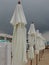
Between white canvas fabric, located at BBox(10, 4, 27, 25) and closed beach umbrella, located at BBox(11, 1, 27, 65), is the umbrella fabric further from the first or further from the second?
white canvas fabric, located at BBox(10, 4, 27, 25)

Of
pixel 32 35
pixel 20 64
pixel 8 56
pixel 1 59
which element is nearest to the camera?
pixel 1 59

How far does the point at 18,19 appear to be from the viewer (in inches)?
167

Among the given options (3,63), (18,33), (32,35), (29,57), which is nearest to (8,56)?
(3,63)

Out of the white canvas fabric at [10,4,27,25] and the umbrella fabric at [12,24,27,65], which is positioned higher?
the white canvas fabric at [10,4,27,25]

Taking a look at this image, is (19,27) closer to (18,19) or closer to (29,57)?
(18,19)

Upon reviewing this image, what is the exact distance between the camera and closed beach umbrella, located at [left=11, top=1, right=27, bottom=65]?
4.27 m

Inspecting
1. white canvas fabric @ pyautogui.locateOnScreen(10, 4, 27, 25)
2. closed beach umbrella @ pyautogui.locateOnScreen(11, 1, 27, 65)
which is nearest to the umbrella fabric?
closed beach umbrella @ pyautogui.locateOnScreen(11, 1, 27, 65)

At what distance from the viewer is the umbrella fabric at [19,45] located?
4.36 meters

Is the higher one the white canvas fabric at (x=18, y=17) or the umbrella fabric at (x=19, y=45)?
the white canvas fabric at (x=18, y=17)

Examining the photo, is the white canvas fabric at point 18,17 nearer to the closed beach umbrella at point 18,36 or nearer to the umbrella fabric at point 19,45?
the closed beach umbrella at point 18,36

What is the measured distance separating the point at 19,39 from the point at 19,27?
1.08 ft

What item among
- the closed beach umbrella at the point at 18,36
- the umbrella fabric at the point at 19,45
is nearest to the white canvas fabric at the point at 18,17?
the closed beach umbrella at the point at 18,36

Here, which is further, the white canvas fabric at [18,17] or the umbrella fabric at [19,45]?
the umbrella fabric at [19,45]

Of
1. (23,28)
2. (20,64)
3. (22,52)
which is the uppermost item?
(23,28)
